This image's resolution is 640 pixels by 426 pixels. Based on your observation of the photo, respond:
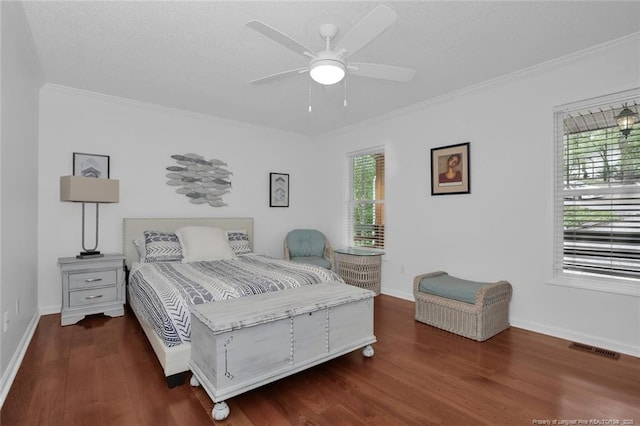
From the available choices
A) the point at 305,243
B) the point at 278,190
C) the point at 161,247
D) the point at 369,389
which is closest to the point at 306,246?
the point at 305,243

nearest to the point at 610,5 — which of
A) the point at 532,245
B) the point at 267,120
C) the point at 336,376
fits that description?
the point at 532,245

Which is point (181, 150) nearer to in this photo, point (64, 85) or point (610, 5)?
point (64, 85)

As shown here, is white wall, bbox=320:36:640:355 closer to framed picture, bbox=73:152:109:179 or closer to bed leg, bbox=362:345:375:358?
bed leg, bbox=362:345:375:358

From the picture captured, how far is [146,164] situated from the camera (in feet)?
13.5

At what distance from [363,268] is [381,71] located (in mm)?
2683

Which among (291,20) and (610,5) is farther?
(291,20)

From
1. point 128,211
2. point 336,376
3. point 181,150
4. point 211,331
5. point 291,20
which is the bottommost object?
point 336,376

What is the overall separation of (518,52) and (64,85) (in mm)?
4463

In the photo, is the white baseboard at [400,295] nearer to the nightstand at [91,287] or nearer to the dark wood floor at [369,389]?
the dark wood floor at [369,389]

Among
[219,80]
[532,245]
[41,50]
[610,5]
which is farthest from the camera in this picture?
[219,80]

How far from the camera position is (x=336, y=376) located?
2281 mm

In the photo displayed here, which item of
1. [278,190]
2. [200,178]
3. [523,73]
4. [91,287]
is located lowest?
[91,287]

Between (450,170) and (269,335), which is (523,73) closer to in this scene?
(450,170)

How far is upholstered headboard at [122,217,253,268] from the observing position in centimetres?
394
